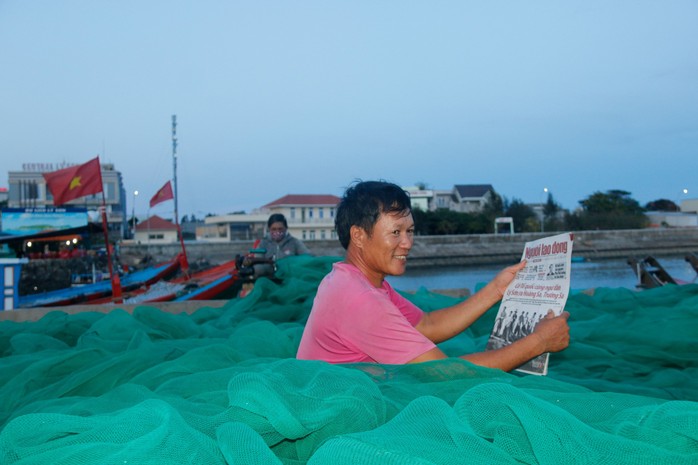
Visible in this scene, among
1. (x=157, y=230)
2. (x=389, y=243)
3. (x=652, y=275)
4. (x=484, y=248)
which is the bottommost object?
(x=484, y=248)

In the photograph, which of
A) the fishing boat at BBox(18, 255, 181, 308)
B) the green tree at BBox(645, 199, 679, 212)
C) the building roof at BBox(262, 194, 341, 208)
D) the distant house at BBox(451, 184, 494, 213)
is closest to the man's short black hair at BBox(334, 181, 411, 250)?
the fishing boat at BBox(18, 255, 181, 308)

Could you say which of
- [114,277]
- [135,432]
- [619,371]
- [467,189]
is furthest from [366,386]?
[467,189]

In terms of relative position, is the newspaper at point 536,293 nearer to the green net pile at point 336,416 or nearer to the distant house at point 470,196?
the green net pile at point 336,416

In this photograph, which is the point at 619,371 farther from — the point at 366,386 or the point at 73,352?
the point at 73,352

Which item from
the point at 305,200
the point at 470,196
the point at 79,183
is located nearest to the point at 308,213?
the point at 305,200

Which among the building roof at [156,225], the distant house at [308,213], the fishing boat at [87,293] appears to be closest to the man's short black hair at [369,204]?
the fishing boat at [87,293]

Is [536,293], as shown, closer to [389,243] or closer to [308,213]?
[389,243]

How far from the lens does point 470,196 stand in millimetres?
90375

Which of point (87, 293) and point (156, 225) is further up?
point (156, 225)

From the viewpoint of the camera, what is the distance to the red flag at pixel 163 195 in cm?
2642

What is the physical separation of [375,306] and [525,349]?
0.52m

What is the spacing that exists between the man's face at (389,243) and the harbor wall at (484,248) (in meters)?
45.6

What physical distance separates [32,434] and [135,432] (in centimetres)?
28

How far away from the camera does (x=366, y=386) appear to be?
1783mm
